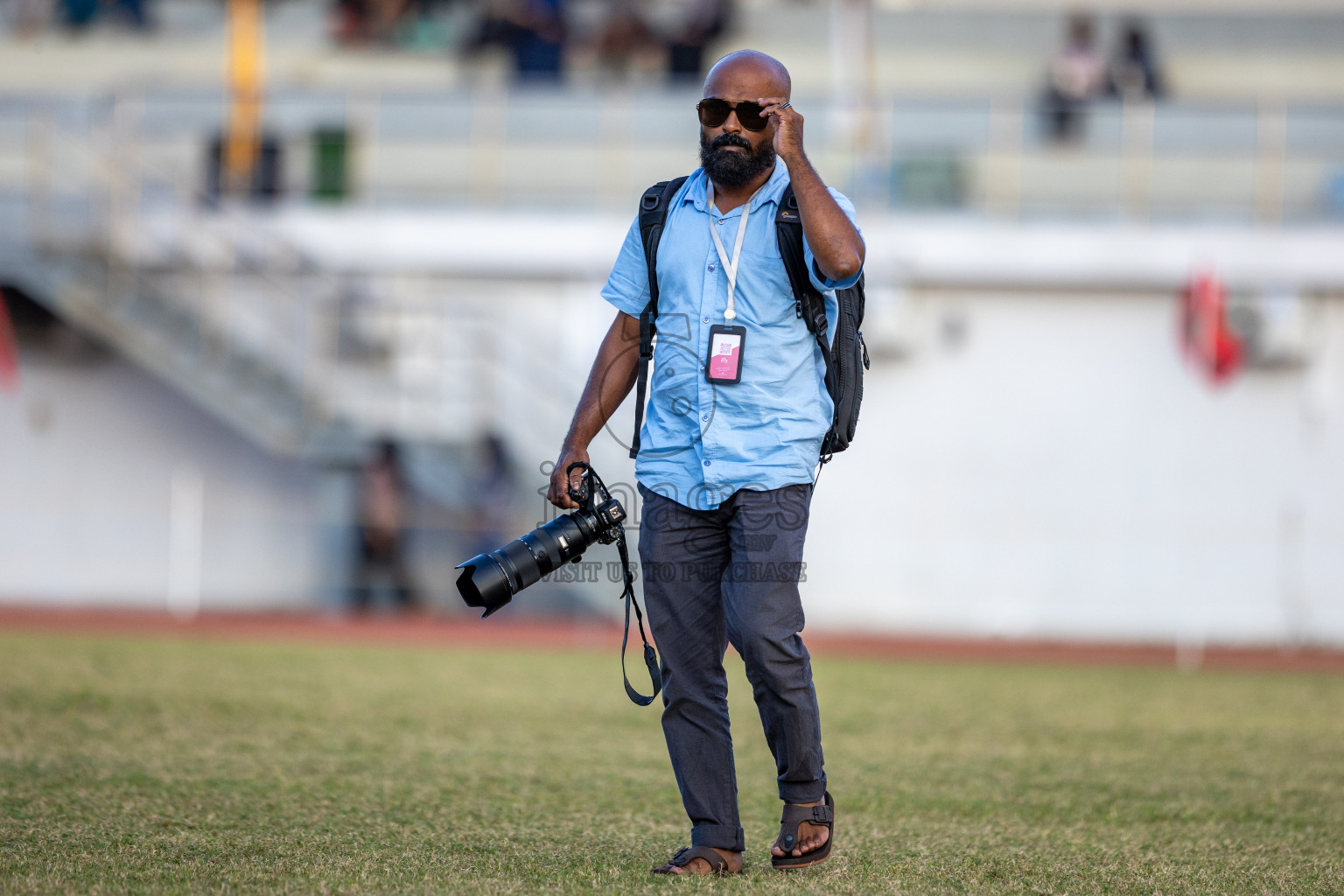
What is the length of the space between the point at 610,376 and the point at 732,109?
83cm

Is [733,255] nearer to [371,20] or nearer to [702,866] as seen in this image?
[702,866]

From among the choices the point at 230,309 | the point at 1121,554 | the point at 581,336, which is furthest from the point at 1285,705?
the point at 230,309

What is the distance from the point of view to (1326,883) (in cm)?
430

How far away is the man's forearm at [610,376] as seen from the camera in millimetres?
4488

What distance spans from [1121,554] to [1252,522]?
1621 mm

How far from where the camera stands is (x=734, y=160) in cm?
421

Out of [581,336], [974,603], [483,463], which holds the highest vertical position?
[581,336]

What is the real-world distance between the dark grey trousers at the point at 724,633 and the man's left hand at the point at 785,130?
0.88 m

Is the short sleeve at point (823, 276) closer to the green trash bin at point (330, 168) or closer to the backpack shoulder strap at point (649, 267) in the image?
the backpack shoulder strap at point (649, 267)

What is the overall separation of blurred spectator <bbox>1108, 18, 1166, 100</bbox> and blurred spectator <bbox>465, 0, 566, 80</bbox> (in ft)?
19.4

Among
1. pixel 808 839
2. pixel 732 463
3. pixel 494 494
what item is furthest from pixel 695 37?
pixel 808 839

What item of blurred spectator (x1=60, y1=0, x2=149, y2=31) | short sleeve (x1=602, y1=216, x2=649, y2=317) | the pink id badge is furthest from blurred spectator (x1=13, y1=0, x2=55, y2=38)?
the pink id badge

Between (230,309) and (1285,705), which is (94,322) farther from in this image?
(1285,705)

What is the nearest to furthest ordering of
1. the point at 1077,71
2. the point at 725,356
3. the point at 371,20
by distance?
the point at 725,356 → the point at 1077,71 → the point at 371,20
